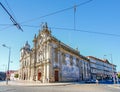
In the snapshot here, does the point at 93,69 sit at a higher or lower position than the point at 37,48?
lower

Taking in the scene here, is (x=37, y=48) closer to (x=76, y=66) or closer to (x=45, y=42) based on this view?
(x=45, y=42)

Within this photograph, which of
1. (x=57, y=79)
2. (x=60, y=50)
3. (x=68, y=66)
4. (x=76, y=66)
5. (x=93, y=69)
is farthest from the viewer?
(x=93, y=69)

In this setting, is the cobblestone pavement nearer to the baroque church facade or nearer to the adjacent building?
the baroque church facade

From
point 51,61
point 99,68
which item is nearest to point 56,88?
point 51,61

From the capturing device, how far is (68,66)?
1946 inches

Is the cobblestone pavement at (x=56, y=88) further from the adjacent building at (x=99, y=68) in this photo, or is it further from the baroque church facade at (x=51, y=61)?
the adjacent building at (x=99, y=68)

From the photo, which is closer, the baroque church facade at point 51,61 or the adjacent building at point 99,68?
the baroque church facade at point 51,61

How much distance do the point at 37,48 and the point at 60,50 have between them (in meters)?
9.90

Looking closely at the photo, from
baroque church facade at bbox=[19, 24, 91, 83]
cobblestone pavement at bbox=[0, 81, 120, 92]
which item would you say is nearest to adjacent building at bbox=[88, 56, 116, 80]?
baroque church facade at bbox=[19, 24, 91, 83]

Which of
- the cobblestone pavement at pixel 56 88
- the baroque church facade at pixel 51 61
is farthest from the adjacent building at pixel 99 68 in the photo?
the cobblestone pavement at pixel 56 88

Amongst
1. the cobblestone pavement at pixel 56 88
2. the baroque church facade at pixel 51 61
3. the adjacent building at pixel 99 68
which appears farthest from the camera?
the adjacent building at pixel 99 68

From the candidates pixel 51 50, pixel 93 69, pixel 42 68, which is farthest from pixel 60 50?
pixel 93 69

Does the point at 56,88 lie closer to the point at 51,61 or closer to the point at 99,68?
the point at 51,61

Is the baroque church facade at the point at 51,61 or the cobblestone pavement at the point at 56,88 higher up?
the baroque church facade at the point at 51,61
